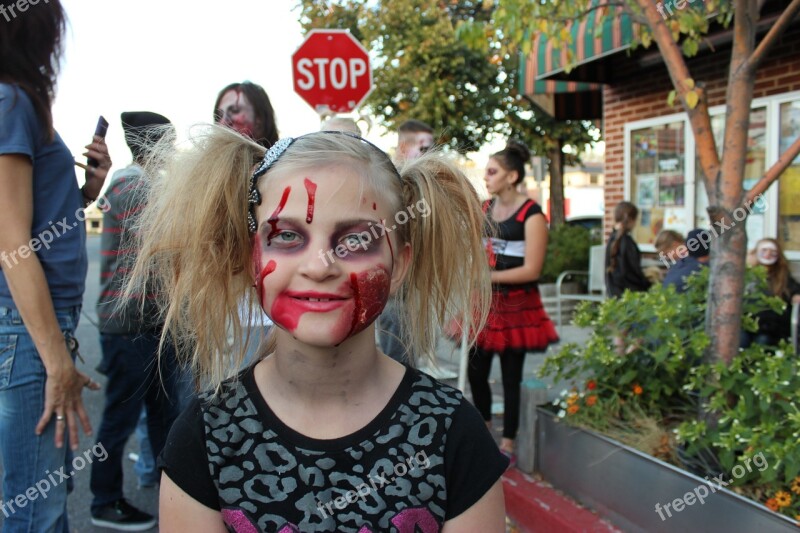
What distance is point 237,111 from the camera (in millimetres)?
3225

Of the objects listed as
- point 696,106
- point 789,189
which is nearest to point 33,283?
point 696,106

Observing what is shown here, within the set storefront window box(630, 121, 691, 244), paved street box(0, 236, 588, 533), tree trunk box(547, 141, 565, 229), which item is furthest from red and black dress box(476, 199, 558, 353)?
tree trunk box(547, 141, 565, 229)

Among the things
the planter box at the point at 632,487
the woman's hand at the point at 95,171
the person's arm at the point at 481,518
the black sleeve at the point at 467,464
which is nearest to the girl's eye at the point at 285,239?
the black sleeve at the point at 467,464

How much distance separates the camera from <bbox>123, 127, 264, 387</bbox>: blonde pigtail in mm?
1594

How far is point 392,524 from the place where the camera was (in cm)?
138

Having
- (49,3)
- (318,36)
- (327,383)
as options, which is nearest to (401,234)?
(327,383)

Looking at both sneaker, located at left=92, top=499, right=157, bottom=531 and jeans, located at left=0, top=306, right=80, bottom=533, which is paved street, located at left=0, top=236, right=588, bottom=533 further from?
jeans, located at left=0, top=306, right=80, bottom=533

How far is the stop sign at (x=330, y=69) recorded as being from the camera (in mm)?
6340

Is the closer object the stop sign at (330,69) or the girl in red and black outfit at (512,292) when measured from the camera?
the girl in red and black outfit at (512,292)

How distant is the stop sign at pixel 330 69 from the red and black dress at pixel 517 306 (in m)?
2.65

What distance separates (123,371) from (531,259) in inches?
93.2

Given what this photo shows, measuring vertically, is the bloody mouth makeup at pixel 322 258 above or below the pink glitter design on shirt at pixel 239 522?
above

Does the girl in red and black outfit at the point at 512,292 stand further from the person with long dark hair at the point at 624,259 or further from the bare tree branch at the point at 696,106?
the person with long dark hair at the point at 624,259

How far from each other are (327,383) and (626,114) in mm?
7482
